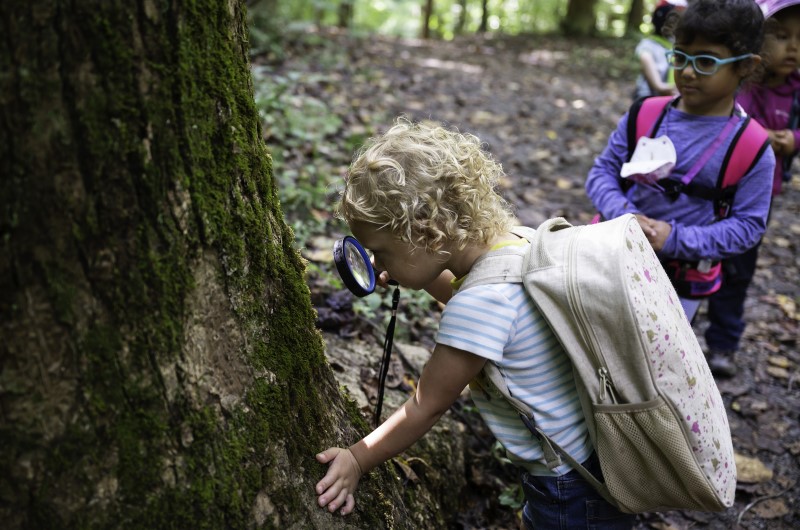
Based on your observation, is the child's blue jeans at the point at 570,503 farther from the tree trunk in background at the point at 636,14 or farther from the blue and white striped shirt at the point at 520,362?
the tree trunk in background at the point at 636,14

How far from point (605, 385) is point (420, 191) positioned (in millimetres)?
760

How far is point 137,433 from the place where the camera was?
1411mm

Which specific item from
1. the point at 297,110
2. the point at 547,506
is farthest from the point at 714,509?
the point at 297,110

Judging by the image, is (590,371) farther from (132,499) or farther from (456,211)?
(132,499)

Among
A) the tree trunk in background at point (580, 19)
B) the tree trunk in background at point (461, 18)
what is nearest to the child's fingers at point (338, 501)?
the tree trunk in background at point (580, 19)

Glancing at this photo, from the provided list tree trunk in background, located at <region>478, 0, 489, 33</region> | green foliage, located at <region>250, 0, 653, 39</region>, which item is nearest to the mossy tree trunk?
green foliage, located at <region>250, 0, 653, 39</region>

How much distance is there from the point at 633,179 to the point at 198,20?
219 cm

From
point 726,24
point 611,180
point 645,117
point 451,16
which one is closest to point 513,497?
point 611,180

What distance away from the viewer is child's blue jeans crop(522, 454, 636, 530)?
2.03m

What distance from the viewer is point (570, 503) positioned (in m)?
2.05

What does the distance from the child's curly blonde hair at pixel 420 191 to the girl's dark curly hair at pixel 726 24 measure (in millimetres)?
1497

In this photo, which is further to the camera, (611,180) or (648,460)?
(611,180)

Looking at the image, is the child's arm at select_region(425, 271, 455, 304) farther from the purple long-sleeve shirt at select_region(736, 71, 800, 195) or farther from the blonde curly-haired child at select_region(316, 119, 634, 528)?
the purple long-sleeve shirt at select_region(736, 71, 800, 195)

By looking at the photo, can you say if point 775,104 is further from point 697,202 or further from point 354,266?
point 354,266
